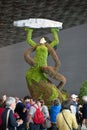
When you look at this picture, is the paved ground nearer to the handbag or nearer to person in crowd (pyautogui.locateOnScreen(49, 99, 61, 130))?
person in crowd (pyautogui.locateOnScreen(49, 99, 61, 130))

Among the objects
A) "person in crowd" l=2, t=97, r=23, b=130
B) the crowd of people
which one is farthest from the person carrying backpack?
"person in crowd" l=2, t=97, r=23, b=130

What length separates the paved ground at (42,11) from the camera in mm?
16828

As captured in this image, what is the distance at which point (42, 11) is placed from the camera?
18.8 meters

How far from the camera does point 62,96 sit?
18.0m

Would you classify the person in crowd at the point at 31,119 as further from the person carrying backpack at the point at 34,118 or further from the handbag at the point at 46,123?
the handbag at the point at 46,123

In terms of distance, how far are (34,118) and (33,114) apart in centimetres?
19

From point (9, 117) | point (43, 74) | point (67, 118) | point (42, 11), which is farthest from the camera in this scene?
point (42, 11)

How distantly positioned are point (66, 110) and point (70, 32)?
19.6m

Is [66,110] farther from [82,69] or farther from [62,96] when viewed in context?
[82,69]

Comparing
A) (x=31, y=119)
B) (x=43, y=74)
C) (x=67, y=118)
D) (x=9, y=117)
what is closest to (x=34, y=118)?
(x=31, y=119)

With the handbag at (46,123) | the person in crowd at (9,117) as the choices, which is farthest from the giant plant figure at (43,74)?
the person in crowd at (9,117)

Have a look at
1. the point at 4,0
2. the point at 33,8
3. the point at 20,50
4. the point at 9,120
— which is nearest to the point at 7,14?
the point at 33,8

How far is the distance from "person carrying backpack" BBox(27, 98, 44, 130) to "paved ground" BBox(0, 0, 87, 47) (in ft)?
21.5

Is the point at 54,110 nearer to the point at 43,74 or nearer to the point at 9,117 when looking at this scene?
A: the point at 9,117
